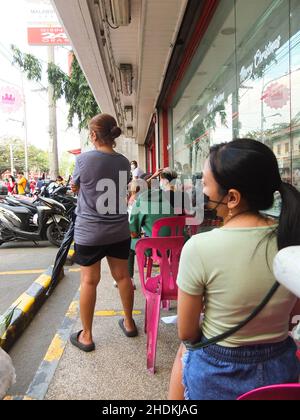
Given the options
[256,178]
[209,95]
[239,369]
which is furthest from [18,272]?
[256,178]

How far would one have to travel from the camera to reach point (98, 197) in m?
2.33

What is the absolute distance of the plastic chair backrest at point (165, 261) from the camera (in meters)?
2.34

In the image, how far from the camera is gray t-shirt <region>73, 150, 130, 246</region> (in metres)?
2.30

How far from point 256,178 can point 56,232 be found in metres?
5.48

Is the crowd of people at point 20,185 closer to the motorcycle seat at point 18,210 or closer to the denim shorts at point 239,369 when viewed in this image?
the motorcycle seat at point 18,210

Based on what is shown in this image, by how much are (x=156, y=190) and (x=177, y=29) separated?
2.18 meters

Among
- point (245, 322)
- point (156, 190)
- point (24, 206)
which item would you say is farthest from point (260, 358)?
point (24, 206)

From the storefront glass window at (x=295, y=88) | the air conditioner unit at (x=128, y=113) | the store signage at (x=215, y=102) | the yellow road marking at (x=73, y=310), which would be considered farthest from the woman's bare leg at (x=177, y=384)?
the air conditioner unit at (x=128, y=113)

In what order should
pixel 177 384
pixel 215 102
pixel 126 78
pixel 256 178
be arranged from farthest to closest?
pixel 126 78, pixel 215 102, pixel 177 384, pixel 256 178

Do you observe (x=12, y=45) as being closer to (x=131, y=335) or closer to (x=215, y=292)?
(x=131, y=335)

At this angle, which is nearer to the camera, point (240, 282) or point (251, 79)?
point (240, 282)

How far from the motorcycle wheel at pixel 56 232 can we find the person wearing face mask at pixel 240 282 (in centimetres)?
521

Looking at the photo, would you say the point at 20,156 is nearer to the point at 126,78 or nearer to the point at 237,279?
the point at 126,78

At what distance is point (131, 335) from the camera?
262 cm
